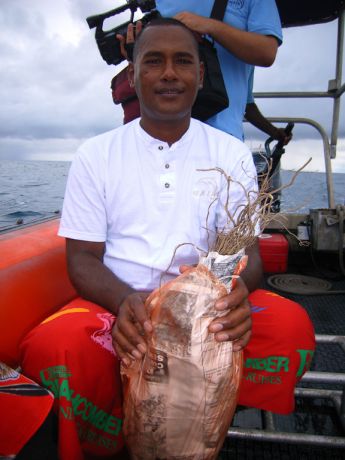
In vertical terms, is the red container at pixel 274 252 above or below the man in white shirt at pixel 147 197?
below

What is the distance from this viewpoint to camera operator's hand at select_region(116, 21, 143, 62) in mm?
1819

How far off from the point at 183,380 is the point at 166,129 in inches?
39.9

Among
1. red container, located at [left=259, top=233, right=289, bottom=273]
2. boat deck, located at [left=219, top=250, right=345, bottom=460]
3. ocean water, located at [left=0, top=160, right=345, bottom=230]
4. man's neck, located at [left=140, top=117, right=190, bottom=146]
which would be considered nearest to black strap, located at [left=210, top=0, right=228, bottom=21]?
man's neck, located at [left=140, top=117, right=190, bottom=146]

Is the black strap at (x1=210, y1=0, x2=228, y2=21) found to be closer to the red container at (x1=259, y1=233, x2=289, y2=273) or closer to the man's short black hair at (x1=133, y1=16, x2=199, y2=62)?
the man's short black hair at (x1=133, y1=16, x2=199, y2=62)

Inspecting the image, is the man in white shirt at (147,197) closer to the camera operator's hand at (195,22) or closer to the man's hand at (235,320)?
the camera operator's hand at (195,22)

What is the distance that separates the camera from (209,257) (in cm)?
110

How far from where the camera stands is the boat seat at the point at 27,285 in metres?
1.31

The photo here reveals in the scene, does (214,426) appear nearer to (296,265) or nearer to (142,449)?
(142,449)

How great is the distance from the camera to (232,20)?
189 cm

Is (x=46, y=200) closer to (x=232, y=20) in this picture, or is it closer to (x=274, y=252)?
(x=274, y=252)

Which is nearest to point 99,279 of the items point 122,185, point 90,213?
→ point 90,213

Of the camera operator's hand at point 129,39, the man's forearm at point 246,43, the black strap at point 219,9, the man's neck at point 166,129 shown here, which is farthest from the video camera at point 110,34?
the man's neck at point 166,129

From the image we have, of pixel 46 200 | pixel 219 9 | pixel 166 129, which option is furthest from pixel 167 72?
pixel 46 200

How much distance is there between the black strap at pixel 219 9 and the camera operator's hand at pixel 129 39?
0.36 meters
